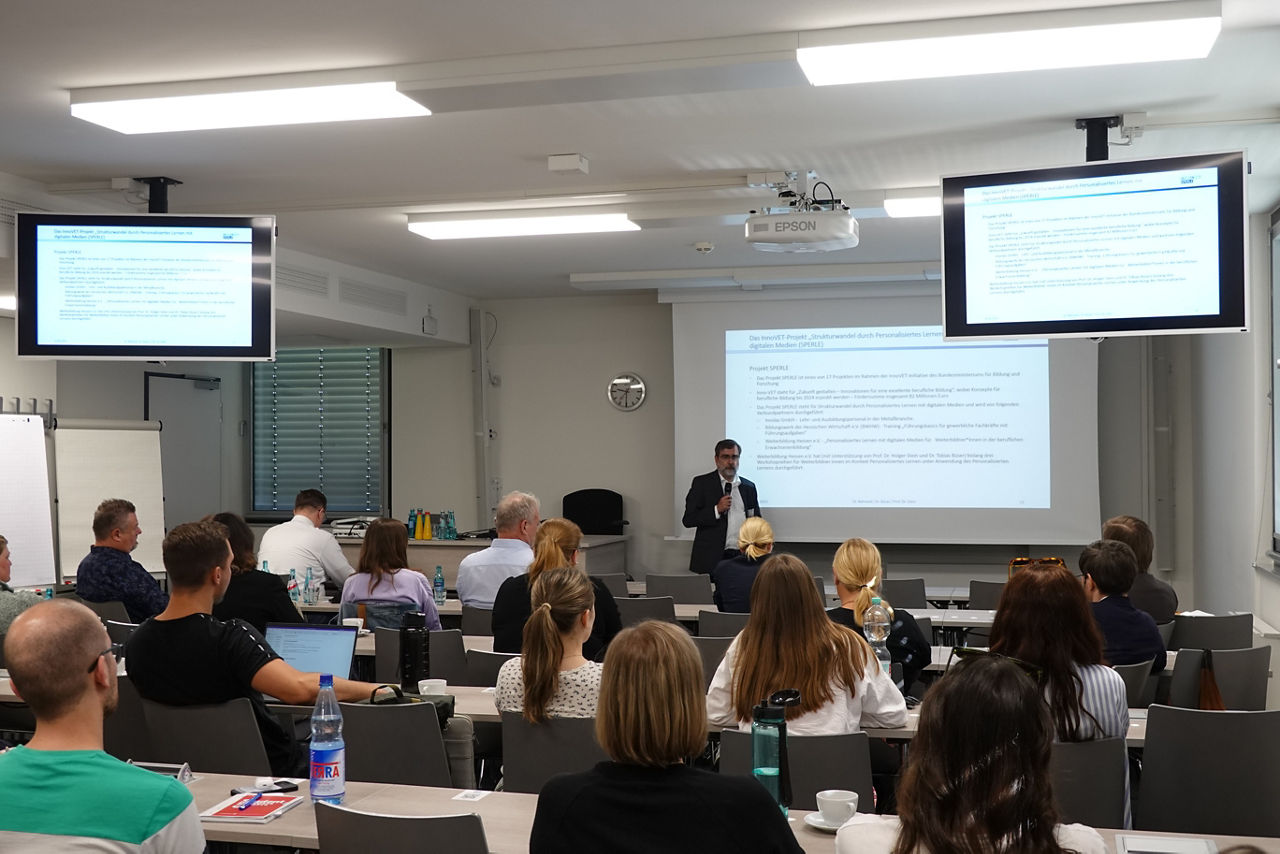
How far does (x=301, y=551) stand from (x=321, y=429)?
5352 millimetres

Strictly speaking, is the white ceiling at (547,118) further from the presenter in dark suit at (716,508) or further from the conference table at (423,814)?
the conference table at (423,814)

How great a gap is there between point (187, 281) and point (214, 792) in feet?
10.1

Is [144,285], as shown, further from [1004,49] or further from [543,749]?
[1004,49]

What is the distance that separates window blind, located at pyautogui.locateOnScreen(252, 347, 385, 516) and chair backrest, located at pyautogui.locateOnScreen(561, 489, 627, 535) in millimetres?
2246

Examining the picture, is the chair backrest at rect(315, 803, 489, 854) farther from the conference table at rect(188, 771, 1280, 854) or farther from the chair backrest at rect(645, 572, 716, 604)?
the chair backrest at rect(645, 572, 716, 604)

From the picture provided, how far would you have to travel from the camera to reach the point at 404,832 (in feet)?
7.36

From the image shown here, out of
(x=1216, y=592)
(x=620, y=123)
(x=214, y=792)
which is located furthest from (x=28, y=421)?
(x=1216, y=592)

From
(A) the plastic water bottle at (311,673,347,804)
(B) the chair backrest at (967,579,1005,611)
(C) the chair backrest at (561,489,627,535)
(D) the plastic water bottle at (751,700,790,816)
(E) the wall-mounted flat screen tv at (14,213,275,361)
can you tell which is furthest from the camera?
(C) the chair backrest at (561,489,627,535)

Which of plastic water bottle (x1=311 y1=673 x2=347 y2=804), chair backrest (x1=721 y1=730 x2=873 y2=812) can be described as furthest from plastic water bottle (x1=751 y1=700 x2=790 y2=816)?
plastic water bottle (x1=311 y1=673 x2=347 y2=804)

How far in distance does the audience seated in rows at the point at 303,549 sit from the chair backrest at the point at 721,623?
228 centimetres

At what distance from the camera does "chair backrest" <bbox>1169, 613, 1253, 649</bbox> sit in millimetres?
5215

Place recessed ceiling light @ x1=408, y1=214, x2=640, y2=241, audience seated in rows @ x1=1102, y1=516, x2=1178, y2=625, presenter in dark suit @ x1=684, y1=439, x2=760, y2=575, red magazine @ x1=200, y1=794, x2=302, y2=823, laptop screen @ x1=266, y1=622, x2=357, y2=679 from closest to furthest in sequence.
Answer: red magazine @ x1=200, y1=794, x2=302, y2=823
laptop screen @ x1=266, y1=622, x2=357, y2=679
audience seated in rows @ x1=1102, y1=516, x2=1178, y2=625
recessed ceiling light @ x1=408, y1=214, x2=640, y2=241
presenter in dark suit @ x1=684, y1=439, x2=760, y2=575

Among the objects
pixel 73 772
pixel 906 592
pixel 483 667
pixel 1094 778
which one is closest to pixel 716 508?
pixel 906 592

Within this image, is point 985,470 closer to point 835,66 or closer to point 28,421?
point 835,66
